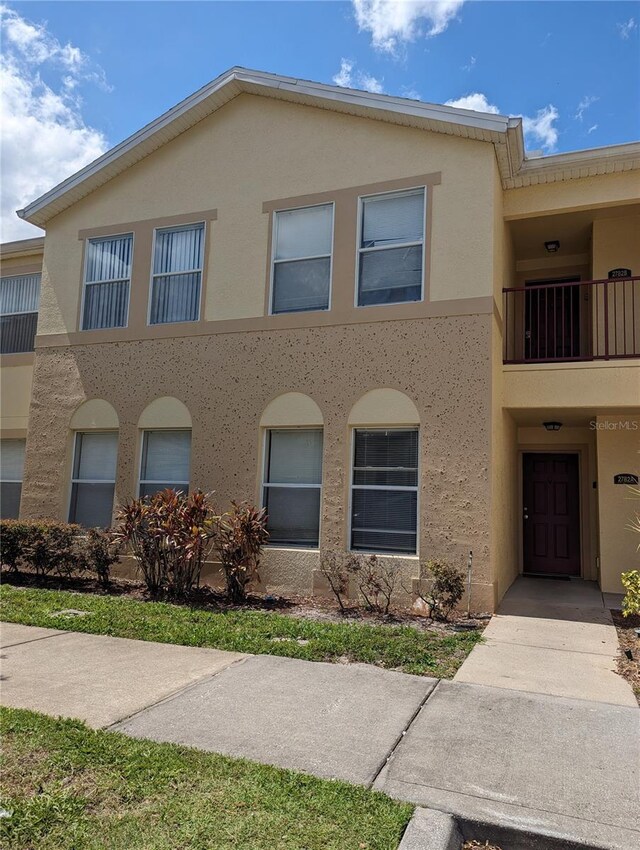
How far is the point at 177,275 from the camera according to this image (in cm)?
1150

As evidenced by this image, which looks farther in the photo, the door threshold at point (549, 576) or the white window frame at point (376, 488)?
the door threshold at point (549, 576)

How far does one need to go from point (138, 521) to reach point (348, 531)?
3.17 meters

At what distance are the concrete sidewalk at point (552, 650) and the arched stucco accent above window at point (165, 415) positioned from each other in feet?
19.4

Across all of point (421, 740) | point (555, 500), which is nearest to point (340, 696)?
point (421, 740)

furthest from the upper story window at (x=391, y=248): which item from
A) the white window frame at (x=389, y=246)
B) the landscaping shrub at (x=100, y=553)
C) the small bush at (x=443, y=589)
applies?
the landscaping shrub at (x=100, y=553)

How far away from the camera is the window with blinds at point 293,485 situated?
32.5ft

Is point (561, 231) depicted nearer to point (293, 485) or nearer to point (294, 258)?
point (294, 258)

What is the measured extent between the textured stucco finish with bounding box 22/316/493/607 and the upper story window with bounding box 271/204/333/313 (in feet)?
2.06

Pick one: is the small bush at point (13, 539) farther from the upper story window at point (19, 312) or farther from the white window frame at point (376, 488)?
the white window frame at point (376, 488)

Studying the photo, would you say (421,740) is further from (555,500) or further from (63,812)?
(555,500)

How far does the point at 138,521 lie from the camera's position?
9711 mm

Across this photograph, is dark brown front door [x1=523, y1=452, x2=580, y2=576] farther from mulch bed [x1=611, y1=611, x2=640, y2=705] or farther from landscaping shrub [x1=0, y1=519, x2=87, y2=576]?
landscaping shrub [x1=0, y1=519, x2=87, y2=576]

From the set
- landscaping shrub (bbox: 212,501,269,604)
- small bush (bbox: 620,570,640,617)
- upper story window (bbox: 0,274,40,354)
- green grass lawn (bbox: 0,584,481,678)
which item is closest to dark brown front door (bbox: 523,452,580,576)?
small bush (bbox: 620,570,640,617)

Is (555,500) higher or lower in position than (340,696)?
higher
